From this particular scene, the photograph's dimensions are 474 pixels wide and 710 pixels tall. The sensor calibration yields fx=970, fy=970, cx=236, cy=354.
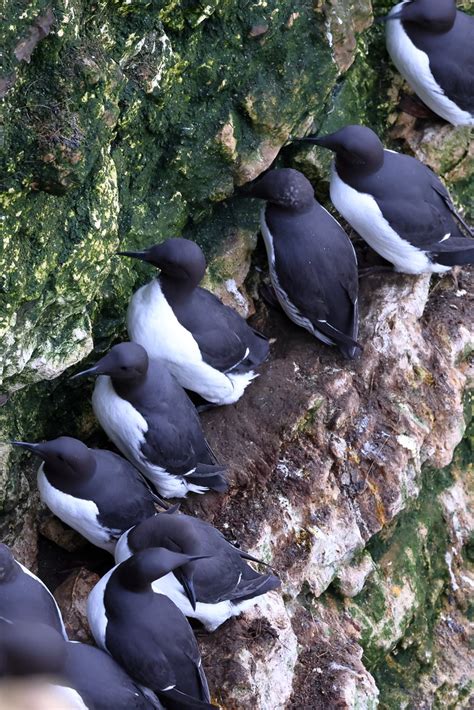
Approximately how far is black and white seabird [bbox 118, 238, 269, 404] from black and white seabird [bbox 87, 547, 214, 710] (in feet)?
4.79

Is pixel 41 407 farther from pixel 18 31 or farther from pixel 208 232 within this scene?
pixel 18 31

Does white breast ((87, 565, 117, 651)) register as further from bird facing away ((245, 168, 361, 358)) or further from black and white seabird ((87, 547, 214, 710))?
bird facing away ((245, 168, 361, 358))

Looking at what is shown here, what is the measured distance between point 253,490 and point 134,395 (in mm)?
974

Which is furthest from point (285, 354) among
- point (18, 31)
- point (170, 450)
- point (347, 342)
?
point (18, 31)

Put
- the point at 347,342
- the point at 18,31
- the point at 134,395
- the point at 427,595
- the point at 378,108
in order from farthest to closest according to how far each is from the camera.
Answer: the point at 378,108, the point at 427,595, the point at 347,342, the point at 134,395, the point at 18,31

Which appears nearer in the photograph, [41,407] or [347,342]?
[41,407]

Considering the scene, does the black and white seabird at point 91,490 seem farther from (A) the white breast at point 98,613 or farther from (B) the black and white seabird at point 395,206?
(B) the black and white seabird at point 395,206

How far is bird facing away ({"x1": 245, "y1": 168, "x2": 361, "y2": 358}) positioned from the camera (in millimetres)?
6422

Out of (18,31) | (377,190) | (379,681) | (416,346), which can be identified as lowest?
(379,681)

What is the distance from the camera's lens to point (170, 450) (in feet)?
18.6

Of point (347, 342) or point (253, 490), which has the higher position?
point (347, 342)

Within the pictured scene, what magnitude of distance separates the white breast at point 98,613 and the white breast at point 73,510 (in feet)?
1.26

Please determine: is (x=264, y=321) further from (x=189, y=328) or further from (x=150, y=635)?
(x=150, y=635)

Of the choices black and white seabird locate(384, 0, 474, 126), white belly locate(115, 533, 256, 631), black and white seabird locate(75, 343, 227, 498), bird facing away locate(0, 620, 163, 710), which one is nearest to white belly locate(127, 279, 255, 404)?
black and white seabird locate(75, 343, 227, 498)
